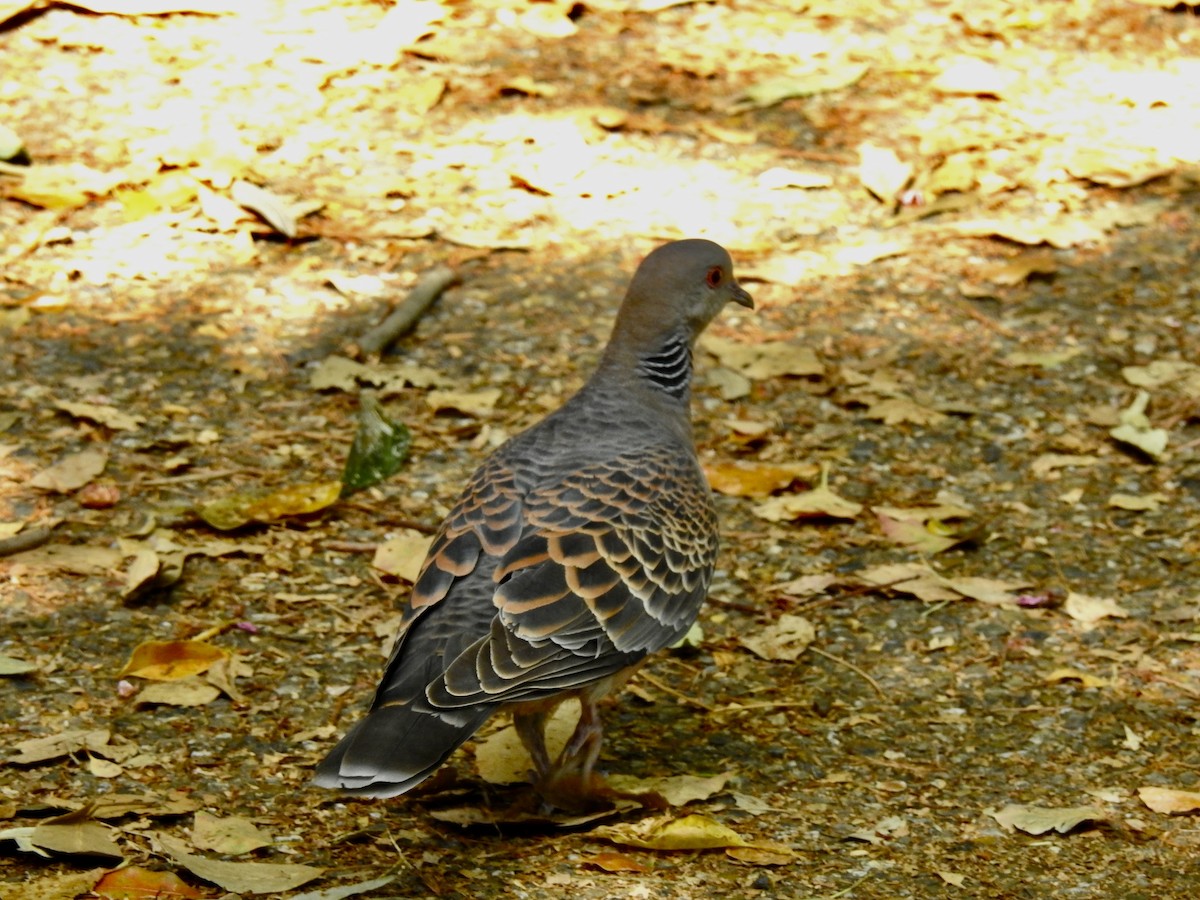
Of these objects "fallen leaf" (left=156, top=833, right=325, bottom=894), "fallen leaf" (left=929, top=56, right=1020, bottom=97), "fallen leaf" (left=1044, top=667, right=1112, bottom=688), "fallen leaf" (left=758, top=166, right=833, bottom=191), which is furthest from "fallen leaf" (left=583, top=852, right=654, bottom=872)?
"fallen leaf" (left=929, top=56, right=1020, bottom=97)

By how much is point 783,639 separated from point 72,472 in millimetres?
2481

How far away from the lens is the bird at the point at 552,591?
374cm

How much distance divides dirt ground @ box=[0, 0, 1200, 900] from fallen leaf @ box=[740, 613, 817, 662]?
23 mm

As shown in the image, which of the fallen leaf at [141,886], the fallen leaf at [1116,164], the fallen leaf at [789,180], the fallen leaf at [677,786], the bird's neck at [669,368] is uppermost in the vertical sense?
the bird's neck at [669,368]

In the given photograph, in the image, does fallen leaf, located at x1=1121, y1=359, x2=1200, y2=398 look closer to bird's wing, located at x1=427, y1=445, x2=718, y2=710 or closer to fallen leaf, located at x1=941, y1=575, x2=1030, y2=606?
fallen leaf, located at x1=941, y1=575, x2=1030, y2=606

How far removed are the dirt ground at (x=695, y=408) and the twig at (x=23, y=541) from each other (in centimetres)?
2

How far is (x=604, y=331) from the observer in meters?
6.73

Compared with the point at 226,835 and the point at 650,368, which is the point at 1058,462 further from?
the point at 226,835

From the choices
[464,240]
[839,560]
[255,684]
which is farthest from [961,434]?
[255,684]

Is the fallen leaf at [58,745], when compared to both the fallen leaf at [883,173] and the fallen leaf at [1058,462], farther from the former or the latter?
the fallen leaf at [883,173]

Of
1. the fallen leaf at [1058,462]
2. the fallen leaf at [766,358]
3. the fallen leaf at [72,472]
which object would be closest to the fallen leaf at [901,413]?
the fallen leaf at [766,358]

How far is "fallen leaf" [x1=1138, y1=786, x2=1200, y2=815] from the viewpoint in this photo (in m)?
4.23

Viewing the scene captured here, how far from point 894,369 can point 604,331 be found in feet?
3.97

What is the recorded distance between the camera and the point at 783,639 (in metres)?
5.13
